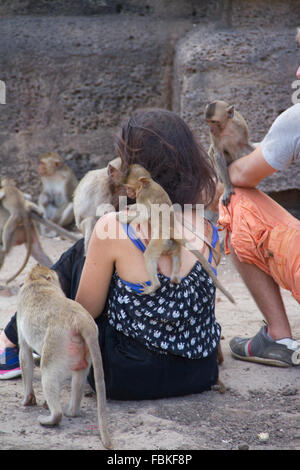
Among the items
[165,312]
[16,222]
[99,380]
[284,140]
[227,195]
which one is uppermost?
[284,140]

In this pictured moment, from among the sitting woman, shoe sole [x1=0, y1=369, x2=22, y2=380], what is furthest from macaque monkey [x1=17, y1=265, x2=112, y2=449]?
shoe sole [x1=0, y1=369, x2=22, y2=380]

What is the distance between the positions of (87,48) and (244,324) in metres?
3.80

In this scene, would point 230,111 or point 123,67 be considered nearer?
point 230,111

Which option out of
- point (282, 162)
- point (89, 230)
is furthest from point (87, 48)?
point (282, 162)

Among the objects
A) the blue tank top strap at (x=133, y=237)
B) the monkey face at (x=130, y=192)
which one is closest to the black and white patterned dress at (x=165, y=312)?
the blue tank top strap at (x=133, y=237)

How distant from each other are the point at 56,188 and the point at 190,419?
15.9 feet

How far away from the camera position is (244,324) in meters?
4.48

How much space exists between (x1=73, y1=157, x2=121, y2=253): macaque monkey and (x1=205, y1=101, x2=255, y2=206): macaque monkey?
77cm

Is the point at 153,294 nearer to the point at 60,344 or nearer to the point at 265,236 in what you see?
the point at 60,344

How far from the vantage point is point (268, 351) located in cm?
359

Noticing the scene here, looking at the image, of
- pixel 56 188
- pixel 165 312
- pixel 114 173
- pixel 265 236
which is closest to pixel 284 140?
pixel 265 236

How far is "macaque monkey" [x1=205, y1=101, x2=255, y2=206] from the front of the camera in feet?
14.2

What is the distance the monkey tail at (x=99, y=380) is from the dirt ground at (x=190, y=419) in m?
0.05

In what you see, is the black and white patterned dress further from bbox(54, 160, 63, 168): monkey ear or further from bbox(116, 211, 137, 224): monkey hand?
bbox(54, 160, 63, 168): monkey ear
